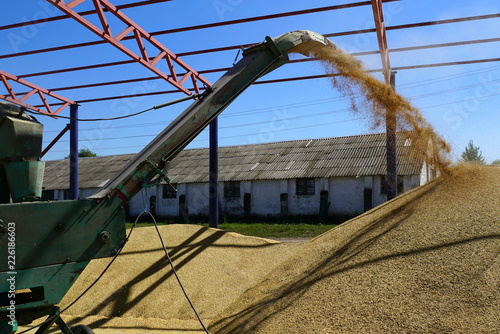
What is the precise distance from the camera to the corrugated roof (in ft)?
68.2

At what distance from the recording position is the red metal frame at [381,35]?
29.8 ft

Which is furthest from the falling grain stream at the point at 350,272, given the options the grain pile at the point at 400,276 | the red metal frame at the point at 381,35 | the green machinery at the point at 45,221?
the green machinery at the point at 45,221

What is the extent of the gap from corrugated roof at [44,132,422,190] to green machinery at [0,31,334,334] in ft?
50.8

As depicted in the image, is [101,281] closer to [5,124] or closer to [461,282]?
[5,124]

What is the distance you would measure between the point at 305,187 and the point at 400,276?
15.9m

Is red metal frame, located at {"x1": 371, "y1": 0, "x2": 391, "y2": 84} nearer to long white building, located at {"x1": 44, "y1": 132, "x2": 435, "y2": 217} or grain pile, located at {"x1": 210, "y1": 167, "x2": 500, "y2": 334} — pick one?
grain pile, located at {"x1": 210, "y1": 167, "x2": 500, "y2": 334}

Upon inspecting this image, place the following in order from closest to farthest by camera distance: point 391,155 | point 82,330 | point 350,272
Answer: point 82,330, point 350,272, point 391,155

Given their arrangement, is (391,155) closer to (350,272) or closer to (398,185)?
(350,272)

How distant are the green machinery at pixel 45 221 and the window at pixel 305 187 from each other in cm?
1659

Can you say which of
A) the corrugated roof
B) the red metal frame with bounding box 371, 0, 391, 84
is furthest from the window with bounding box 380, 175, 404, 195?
the red metal frame with bounding box 371, 0, 391, 84

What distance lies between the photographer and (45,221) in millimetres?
4195

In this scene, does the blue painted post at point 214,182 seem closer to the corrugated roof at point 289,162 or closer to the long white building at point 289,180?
the long white building at point 289,180

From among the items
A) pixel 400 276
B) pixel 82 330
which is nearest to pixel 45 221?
pixel 82 330

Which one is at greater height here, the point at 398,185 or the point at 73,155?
the point at 73,155
